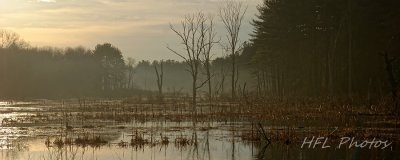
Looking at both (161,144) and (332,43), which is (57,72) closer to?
(332,43)

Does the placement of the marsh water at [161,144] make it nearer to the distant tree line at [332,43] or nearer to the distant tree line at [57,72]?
the distant tree line at [332,43]

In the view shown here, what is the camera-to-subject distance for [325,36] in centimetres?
5628

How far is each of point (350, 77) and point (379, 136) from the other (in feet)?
69.2

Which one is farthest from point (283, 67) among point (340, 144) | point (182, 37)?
point (340, 144)

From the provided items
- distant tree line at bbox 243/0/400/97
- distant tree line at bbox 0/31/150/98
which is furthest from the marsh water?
distant tree line at bbox 0/31/150/98

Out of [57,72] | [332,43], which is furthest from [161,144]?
[57,72]

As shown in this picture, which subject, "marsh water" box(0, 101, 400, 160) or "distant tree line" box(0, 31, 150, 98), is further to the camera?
"distant tree line" box(0, 31, 150, 98)

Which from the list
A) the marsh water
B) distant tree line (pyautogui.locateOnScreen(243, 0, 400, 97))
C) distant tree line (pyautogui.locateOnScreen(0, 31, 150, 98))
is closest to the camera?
the marsh water

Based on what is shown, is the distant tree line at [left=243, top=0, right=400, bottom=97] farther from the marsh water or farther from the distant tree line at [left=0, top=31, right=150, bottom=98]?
the distant tree line at [left=0, top=31, right=150, bottom=98]

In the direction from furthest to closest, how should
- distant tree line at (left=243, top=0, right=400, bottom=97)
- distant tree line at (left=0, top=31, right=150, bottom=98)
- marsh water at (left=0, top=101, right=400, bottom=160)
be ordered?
distant tree line at (left=0, top=31, right=150, bottom=98) < distant tree line at (left=243, top=0, right=400, bottom=97) < marsh water at (left=0, top=101, right=400, bottom=160)

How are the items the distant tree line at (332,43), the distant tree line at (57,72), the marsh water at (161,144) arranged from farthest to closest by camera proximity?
1. the distant tree line at (57,72)
2. the distant tree line at (332,43)
3. the marsh water at (161,144)

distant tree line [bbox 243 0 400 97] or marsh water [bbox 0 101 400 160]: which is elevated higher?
distant tree line [bbox 243 0 400 97]

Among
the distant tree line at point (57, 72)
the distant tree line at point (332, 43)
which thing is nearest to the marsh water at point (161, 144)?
the distant tree line at point (332, 43)

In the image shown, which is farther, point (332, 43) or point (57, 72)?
point (57, 72)
